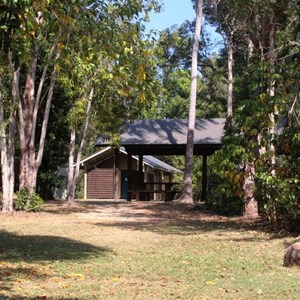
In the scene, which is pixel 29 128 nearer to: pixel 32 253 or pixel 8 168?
pixel 8 168

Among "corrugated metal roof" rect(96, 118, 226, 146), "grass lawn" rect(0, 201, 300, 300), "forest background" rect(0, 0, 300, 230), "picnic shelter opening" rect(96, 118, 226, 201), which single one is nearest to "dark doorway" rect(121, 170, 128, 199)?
"forest background" rect(0, 0, 300, 230)

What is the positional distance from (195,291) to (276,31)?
11.9 meters

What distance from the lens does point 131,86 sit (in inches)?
314

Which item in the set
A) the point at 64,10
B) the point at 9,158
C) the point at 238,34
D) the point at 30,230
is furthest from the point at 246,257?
the point at 238,34

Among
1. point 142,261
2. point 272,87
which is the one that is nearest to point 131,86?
point 142,261

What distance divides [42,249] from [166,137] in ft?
59.3

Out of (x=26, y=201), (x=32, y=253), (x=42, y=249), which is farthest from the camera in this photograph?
(x=26, y=201)

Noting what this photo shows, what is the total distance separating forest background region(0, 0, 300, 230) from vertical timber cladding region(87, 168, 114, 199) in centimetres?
723

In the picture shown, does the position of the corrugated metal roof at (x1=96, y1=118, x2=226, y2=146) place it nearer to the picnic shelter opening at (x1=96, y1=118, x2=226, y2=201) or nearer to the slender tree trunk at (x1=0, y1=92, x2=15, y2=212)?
the picnic shelter opening at (x1=96, y1=118, x2=226, y2=201)

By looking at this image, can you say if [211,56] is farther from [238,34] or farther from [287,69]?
[287,69]

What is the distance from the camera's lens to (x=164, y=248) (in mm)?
11203

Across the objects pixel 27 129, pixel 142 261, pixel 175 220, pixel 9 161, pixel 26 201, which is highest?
pixel 27 129

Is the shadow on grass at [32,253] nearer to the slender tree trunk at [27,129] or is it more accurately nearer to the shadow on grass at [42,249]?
the shadow on grass at [42,249]

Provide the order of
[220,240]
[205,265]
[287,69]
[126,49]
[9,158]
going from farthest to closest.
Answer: [9,158] < [287,69] < [220,240] < [205,265] < [126,49]
